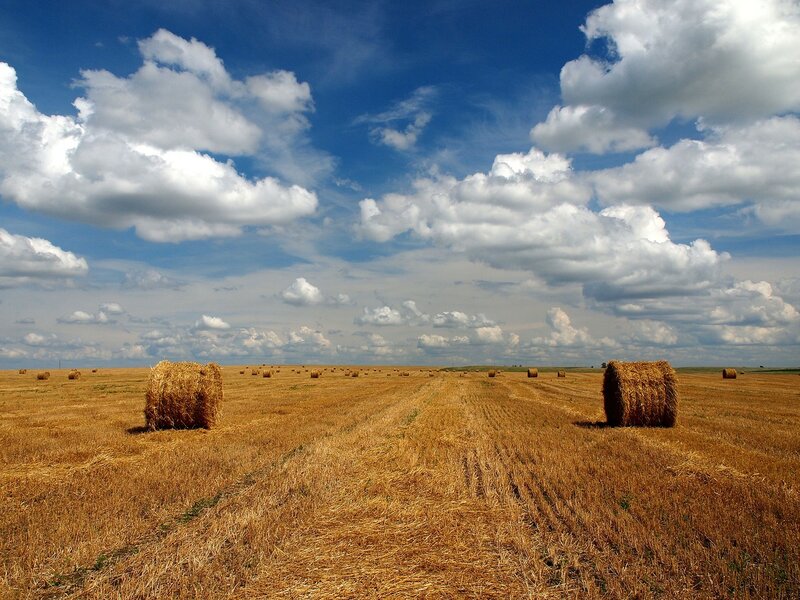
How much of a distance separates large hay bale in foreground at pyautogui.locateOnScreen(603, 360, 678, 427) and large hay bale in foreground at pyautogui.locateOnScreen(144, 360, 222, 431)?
12.9 meters

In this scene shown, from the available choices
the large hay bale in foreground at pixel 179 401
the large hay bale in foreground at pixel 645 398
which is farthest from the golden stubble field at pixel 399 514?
the large hay bale in foreground at pixel 645 398

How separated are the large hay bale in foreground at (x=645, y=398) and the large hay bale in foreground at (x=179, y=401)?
1295 cm

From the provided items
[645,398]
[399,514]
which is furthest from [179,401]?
[645,398]

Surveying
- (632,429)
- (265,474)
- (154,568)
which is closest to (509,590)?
(154,568)

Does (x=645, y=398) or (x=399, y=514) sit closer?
(x=399, y=514)

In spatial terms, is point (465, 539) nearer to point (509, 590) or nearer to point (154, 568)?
point (509, 590)

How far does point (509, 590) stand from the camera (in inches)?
211

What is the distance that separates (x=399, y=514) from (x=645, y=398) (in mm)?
12281

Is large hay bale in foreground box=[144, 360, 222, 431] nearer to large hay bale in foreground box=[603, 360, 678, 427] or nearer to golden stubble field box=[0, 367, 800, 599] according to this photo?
golden stubble field box=[0, 367, 800, 599]

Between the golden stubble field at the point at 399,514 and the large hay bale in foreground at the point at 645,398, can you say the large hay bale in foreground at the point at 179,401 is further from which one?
the large hay bale in foreground at the point at 645,398

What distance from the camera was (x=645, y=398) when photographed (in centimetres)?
1727

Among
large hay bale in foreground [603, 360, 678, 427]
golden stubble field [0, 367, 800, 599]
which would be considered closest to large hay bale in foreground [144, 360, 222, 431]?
golden stubble field [0, 367, 800, 599]

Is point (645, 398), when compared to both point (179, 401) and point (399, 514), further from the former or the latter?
point (179, 401)

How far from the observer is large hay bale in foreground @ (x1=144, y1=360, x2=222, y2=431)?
1655 centimetres
